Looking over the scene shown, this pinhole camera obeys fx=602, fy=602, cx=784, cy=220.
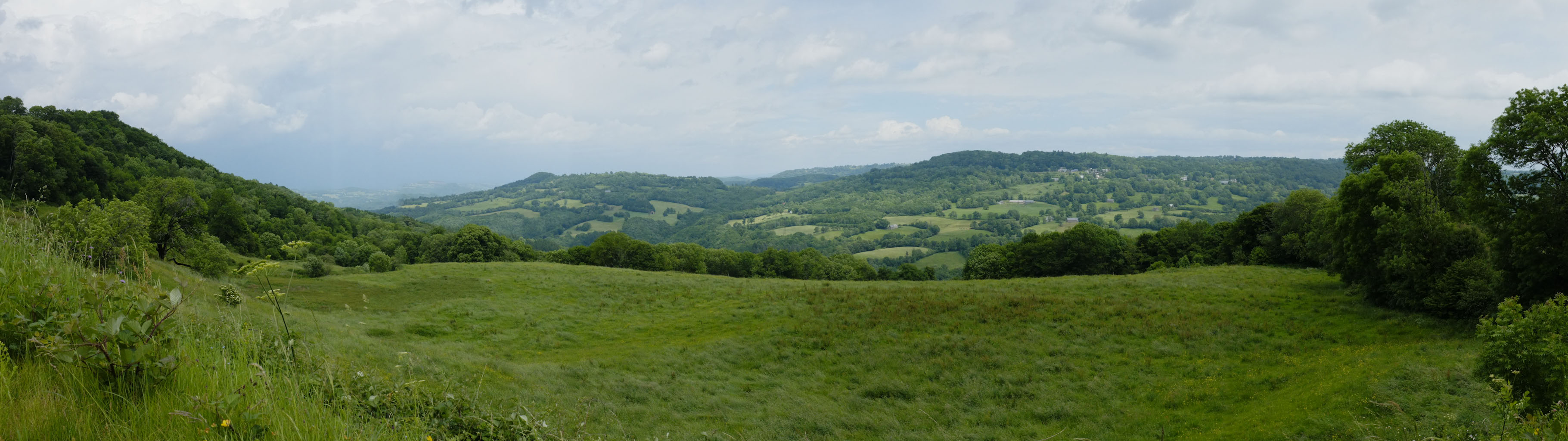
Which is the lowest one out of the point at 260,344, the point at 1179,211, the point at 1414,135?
the point at 1179,211

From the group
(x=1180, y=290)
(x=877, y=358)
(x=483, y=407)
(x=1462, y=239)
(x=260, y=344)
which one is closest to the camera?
(x=260, y=344)

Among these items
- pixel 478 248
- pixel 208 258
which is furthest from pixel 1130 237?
pixel 208 258

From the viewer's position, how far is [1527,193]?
18.4 metres

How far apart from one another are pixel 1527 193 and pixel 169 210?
65433 mm

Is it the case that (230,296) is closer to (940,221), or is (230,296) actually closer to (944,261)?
(944,261)

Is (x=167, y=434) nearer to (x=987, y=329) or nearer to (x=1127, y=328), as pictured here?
(x=987, y=329)

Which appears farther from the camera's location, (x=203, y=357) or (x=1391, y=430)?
(x=1391, y=430)

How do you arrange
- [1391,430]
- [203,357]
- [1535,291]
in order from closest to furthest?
[203,357] < [1391,430] < [1535,291]

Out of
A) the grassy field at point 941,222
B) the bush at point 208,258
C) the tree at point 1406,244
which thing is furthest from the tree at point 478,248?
the grassy field at point 941,222

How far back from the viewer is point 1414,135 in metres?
30.3

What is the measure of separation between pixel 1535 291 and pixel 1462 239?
484 centimetres

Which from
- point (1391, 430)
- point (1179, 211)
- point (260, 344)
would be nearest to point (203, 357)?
point (260, 344)

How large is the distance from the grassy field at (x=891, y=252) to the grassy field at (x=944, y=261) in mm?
4281

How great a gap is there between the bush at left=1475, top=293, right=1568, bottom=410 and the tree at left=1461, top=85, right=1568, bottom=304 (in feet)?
32.1
